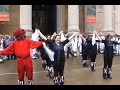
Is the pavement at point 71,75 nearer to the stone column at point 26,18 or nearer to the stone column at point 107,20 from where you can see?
the stone column at point 26,18

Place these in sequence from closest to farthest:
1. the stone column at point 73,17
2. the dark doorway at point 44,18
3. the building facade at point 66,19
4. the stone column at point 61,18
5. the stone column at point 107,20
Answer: the stone column at point 73,17 < the building facade at point 66,19 < the stone column at point 107,20 < the stone column at point 61,18 < the dark doorway at point 44,18

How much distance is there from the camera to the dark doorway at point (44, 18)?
111ft

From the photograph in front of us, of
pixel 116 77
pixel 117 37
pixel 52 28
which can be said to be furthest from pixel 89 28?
pixel 116 77

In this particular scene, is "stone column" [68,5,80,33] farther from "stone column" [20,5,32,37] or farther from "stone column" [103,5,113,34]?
"stone column" [20,5,32,37]

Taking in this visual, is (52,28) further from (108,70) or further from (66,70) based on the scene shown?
(108,70)

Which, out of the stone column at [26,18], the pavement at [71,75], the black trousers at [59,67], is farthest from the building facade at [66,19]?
the black trousers at [59,67]

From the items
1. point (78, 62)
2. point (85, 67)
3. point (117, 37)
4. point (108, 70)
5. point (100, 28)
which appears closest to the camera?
point (108, 70)

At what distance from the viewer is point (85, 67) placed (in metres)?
19.7

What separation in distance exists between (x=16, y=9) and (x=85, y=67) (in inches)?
536

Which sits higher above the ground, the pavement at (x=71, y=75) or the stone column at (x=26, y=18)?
the stone column at (x=26, y=18)

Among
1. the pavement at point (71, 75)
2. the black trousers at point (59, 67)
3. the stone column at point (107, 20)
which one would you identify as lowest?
the pavement at point (71, 75)

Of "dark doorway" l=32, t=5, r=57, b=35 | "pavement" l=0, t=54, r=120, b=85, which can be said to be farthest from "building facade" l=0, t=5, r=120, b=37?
"pavement" l=0, t=54, r=120, b=85

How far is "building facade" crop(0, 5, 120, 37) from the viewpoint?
99.5 feet

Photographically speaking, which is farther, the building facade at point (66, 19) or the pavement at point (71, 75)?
the building facade at point (66, 19)
